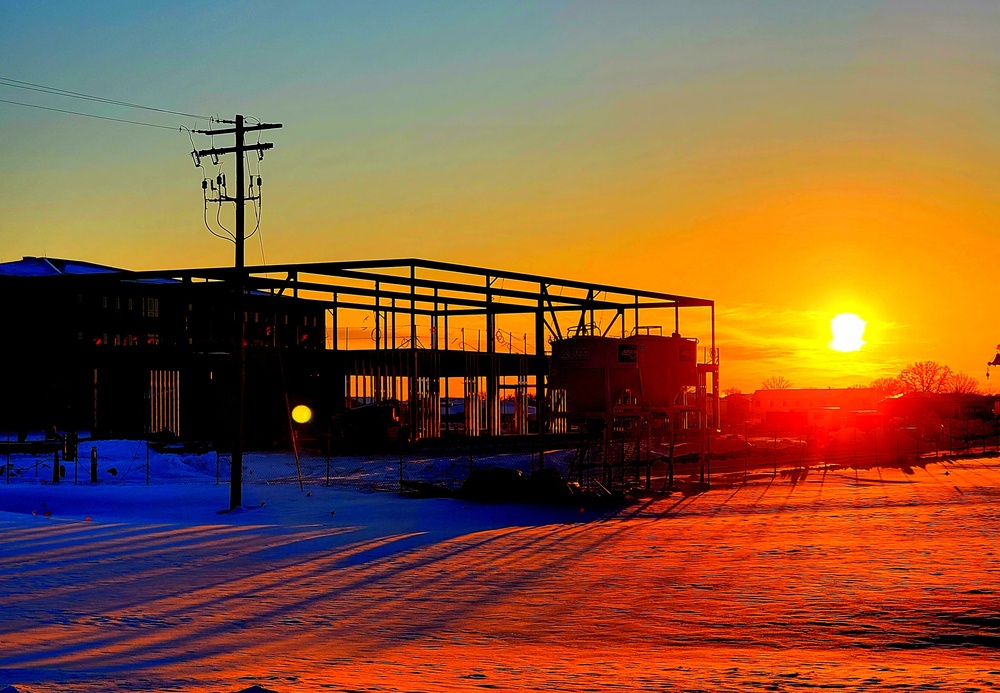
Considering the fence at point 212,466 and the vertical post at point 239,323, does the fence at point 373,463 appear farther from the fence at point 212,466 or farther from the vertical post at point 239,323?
the vertical post at point 239,323

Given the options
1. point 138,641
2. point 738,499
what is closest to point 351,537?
point 138,641

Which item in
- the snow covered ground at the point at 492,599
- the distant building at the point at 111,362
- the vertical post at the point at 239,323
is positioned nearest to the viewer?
the snow covered ground at the point at 492,599

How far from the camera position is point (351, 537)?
79.7 ft

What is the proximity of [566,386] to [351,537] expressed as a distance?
15.4 metres

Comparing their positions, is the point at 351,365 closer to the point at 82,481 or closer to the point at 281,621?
the point at 82,481

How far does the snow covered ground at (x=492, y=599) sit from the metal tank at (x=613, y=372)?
312 inches

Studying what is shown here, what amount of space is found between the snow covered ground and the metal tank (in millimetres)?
7917

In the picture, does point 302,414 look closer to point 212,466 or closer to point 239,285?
point 212,466

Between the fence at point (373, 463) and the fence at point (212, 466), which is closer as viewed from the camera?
the fence at point (212, 466)

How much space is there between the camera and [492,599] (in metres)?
16.7

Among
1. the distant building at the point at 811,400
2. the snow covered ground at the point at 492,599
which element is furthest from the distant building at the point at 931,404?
the snow covered ground at the point at 492,599

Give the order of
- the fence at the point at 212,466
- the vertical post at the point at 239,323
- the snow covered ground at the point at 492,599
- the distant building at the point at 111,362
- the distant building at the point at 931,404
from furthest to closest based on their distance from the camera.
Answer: the distant building at the point at 931,404 → the distant building at the point at 111,362 → the fence at the point at 212,466 → the vertical post at the point at 239,323 → the snow covered ground at the point at 492,599

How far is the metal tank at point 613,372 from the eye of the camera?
37719 millimetres

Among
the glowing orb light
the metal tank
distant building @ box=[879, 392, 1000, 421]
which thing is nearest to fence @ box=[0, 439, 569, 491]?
the metal tank
